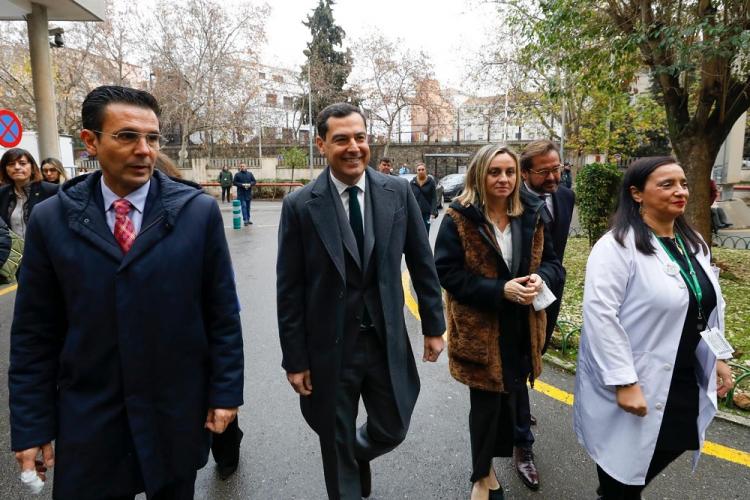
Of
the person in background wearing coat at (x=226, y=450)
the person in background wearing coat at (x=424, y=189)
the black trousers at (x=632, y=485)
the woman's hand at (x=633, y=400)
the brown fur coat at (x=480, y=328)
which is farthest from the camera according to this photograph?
the person in background wearing coat at (x=424, y=189)

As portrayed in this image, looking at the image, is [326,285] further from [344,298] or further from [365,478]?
[365,478]

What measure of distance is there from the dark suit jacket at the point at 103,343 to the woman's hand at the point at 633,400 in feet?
5.79

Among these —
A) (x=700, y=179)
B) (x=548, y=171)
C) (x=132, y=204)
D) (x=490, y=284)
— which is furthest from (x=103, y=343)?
(x=700, y=179)

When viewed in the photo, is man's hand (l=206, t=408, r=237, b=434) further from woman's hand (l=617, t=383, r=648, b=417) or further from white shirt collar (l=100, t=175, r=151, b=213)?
woman's hand (l=617, t=383, r=648, b=417)

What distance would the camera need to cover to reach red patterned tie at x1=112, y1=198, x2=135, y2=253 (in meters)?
1.74

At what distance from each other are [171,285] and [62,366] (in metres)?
0.47

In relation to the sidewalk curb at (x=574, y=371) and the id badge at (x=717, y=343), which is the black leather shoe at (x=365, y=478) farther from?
the sidewalk curb at (x=574, y=371)

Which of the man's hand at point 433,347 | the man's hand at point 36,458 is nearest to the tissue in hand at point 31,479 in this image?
the man's hand at point 36,458

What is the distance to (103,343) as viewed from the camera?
5.54ft

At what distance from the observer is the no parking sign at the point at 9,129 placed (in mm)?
8305

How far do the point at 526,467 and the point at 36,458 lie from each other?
2393mm

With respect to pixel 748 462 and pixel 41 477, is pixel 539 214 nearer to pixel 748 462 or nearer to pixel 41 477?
pixel 748 462

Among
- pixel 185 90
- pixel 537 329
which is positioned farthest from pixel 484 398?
pixel 185 90

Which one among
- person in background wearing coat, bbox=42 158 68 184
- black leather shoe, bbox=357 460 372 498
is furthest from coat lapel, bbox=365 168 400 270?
person in background wearing coat, bbox=42 158 68 184
